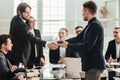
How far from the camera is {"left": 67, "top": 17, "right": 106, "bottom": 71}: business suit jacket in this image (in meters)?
Result: 2.78

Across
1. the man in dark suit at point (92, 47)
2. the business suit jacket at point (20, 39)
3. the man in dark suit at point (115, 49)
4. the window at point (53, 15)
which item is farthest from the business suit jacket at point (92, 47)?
the window at point (53, 15)

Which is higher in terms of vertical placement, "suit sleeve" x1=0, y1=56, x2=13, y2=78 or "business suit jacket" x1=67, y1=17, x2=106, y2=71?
"business suit jacket" x1=67, y1=17, x2=106, y2=71

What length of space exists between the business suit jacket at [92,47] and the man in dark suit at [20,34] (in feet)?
3.74

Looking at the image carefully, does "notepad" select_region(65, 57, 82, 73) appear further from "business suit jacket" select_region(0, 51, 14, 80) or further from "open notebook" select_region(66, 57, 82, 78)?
"business suit jacket" select_region(0, 51, 14, 80)

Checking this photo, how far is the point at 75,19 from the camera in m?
6.52

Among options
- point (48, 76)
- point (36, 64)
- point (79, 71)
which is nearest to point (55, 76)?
point (48, 76)

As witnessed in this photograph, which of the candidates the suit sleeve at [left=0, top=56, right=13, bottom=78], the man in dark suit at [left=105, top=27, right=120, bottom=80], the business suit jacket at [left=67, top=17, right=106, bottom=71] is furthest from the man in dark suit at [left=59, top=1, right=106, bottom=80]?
Result: the man in dark suit at [left=105, top=27, right=120, bottom=80]

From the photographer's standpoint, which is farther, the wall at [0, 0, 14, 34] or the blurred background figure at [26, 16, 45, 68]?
the wall at [0, 0, 14, 34]

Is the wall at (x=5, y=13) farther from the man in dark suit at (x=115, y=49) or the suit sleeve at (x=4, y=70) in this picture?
the suit sleeve at (x=4, y=70)

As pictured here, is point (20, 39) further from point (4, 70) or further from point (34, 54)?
point (4, 70)

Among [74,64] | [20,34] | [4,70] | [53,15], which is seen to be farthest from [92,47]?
[53,15]

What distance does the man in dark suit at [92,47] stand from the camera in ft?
9.14

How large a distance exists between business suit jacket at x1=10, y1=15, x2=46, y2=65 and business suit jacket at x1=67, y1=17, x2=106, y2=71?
3.73 ft

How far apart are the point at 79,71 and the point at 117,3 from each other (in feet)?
13.1
